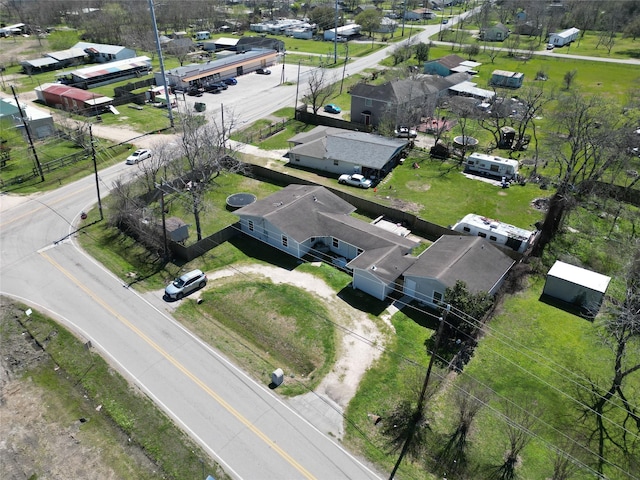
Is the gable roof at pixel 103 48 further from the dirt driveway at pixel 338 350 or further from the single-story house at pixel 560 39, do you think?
the single-story house at pixel 560 39

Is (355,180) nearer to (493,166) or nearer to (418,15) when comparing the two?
(493,166)

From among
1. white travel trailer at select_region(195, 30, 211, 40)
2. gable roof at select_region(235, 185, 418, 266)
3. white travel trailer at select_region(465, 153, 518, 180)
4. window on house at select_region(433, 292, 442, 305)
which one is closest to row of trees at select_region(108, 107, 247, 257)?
gable roof at select_region(235, 185, 418, 266)

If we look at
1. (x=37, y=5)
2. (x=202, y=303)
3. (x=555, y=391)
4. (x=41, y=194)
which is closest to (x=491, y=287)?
(x=555, y=391)

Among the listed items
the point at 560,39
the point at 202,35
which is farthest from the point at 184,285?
the point at 560,39

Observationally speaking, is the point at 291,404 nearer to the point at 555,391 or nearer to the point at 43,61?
the point at 555,391

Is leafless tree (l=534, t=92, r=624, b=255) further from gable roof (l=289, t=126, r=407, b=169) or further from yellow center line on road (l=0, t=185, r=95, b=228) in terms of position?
yellow center line on road (l=0, t=185, r=95, b=228)
